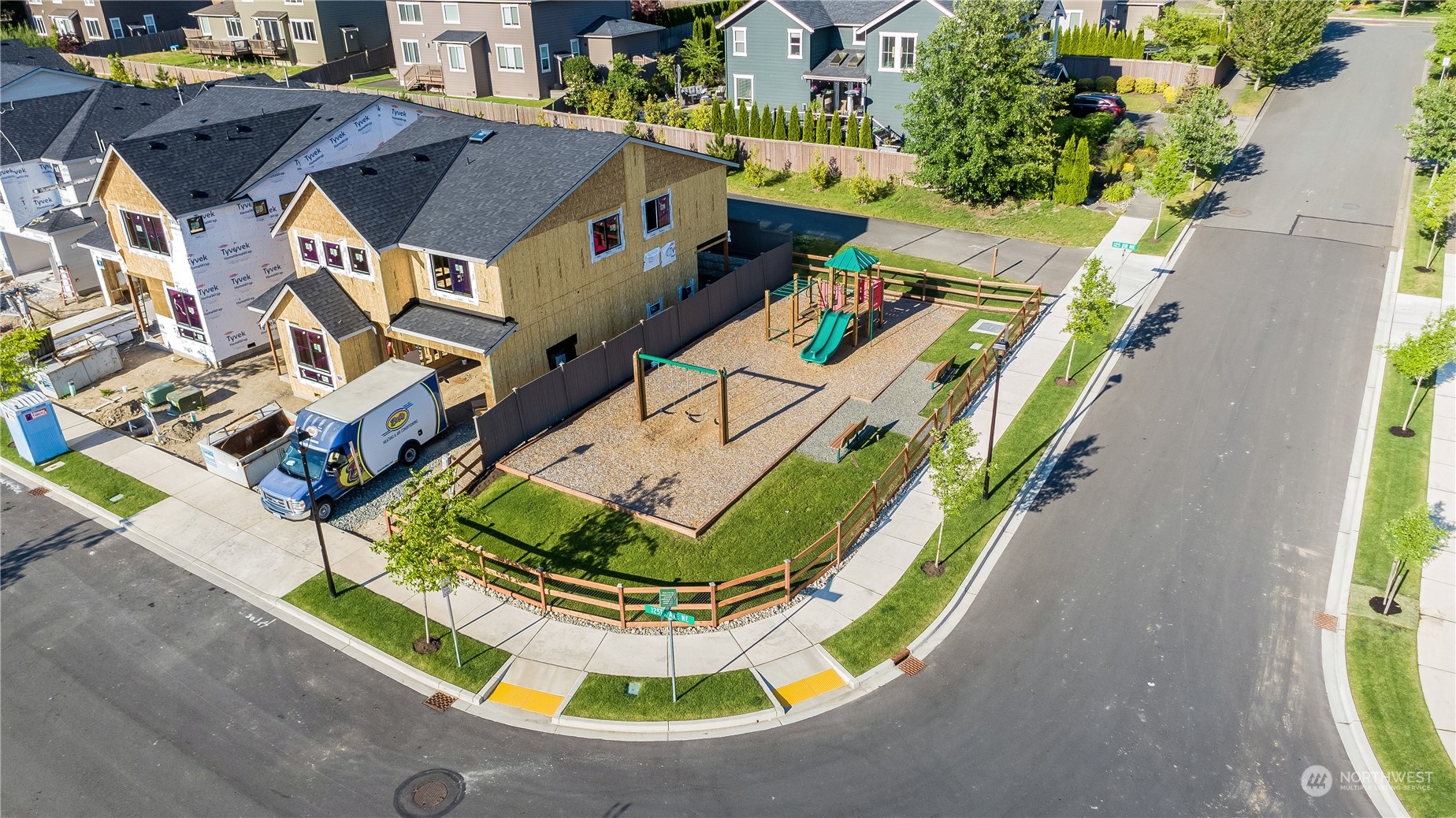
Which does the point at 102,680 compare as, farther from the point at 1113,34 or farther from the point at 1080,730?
the point at 1113,34

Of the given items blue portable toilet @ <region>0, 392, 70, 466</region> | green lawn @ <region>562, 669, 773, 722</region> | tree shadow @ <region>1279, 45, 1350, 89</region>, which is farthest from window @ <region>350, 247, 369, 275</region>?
tree shadow @ <region>1279, 45, 1350, 89</region>

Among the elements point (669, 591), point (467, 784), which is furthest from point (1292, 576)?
A: point (467, 784)

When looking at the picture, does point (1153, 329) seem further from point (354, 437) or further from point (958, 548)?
point (354, 437)

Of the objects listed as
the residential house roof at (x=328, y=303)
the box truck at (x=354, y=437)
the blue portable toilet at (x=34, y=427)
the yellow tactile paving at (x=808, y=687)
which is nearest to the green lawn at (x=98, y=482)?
the blue portable toilet at (x=34, y=427)

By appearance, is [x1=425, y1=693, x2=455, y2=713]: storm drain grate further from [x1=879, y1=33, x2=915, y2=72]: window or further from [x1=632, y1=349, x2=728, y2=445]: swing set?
[x1=879, y1=33, x2=915, y2=72]: window

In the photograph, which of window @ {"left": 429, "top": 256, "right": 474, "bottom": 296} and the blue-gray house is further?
the blue-gray house

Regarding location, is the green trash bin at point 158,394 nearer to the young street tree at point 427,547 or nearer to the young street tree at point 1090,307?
the young street tree at point 427,547
